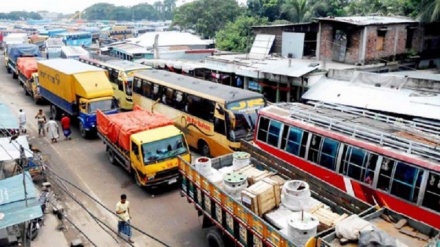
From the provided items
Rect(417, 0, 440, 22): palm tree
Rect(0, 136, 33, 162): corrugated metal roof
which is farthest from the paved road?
Rect(417, 0, 440, 22): palm tree

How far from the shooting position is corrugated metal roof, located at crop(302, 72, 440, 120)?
1555cm

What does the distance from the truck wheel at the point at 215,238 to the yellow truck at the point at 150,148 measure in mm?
3807

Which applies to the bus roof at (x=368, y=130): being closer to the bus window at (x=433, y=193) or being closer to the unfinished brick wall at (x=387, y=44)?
the bus window at (x=433, y=193)

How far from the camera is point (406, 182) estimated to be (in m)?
8.90

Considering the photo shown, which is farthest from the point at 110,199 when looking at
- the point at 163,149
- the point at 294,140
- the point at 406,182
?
the point at 406,182

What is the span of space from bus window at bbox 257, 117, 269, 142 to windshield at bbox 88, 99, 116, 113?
893 centimetres

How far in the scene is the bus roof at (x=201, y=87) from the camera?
15352mm

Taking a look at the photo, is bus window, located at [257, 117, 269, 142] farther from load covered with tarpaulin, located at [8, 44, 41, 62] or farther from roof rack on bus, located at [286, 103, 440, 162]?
load covered with tarpaulin, located at [8, 44, 41, 62]

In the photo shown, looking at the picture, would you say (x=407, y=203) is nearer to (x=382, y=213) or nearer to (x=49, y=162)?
(x=382, y=213)

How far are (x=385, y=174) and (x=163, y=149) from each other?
23.0ft

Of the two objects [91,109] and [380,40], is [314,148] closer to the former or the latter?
[91,109]

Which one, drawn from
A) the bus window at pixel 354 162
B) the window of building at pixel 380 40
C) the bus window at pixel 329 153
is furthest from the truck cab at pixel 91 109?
the window of building at pixel 380 40

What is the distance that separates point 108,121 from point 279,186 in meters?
8.91

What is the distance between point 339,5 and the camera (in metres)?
39.4
